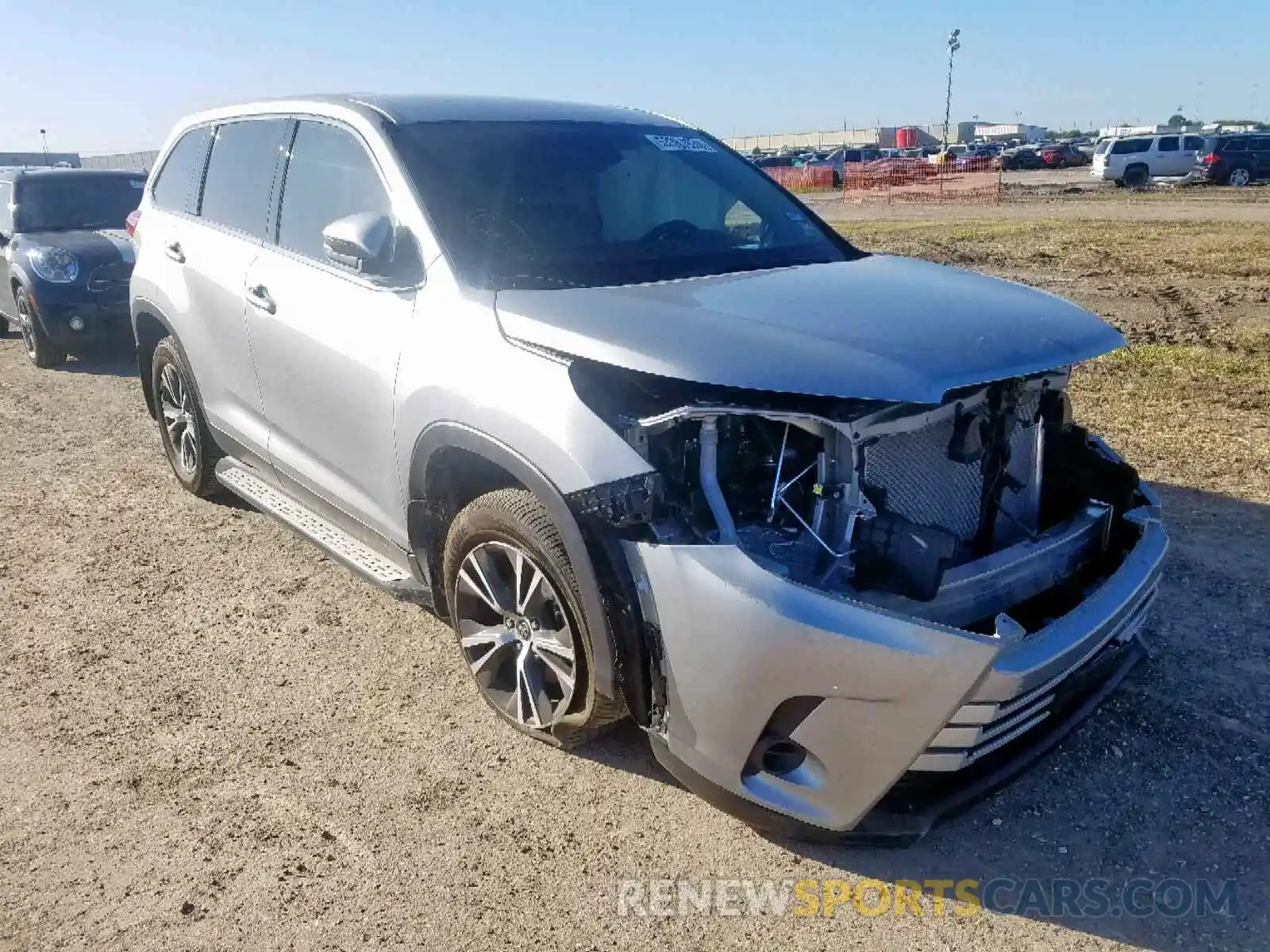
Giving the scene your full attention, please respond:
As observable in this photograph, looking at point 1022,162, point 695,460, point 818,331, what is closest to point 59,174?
point 695,460

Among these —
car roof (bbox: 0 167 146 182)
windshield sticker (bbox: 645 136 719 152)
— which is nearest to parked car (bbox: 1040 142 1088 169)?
car roof (bbox: 0 167 146 182)

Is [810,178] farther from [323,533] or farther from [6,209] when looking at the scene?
[323,533]

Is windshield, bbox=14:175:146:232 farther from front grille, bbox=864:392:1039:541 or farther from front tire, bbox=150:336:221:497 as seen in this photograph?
front grille, bbox=864:392:1039:541

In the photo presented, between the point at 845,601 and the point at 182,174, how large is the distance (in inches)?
173

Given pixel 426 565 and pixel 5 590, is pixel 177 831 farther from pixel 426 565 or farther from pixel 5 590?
pixel 5 590

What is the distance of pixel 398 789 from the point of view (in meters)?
3.14

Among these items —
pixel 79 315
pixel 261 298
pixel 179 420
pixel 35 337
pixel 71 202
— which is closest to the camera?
pixel 261 298

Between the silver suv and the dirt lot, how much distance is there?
0.27 metres

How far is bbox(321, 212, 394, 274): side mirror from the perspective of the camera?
10.6 ft

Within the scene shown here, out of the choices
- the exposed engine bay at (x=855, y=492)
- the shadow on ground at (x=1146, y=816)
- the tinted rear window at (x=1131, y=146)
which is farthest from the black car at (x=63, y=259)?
the tinted rear window at (x=1131, y=146)

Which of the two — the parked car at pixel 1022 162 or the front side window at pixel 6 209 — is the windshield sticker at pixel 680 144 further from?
the parked car at pixel 1022 162

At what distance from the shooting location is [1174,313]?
9836mm

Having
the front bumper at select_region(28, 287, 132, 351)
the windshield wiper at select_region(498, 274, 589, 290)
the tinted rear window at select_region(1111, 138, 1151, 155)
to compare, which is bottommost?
the front bumper at select_region(28, 287, 132, 351)

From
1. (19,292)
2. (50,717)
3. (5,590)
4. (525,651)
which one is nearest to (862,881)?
(525,651)
